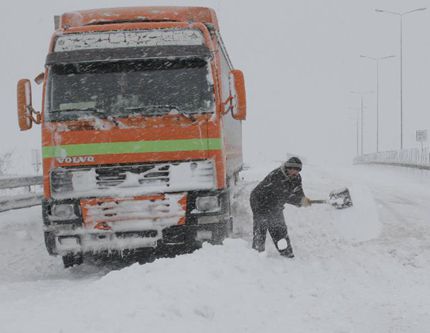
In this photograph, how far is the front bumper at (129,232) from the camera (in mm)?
6551

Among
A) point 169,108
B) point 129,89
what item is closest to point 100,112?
point 129,89

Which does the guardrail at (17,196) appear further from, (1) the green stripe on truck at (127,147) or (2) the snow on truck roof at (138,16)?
(1) the green stripe on truck at (127,147)

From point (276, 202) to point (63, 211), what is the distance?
2720 mm

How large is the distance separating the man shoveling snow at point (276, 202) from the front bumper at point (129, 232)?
0.86 metres

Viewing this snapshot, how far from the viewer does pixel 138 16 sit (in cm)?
753

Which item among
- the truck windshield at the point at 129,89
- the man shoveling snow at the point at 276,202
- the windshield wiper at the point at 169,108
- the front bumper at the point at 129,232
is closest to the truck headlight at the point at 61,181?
the front bumper at the point at 129,232

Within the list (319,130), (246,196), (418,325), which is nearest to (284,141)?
(319,130)

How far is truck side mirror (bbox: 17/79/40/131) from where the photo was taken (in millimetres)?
6930

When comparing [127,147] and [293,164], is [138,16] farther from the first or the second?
[293,164]

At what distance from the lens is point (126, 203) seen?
6.50 metres

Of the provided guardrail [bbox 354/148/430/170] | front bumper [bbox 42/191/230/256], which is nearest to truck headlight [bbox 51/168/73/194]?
front bumper [bbox 42/191/230/256]

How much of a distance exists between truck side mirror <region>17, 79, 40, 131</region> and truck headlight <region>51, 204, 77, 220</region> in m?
1.21

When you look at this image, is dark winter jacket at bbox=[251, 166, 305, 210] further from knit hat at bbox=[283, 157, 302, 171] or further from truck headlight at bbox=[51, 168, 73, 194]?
truck headlight at bbox=[51, 168, 73, 194]

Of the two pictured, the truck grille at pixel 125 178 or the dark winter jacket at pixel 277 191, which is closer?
the truck grille at pixel 125 178
